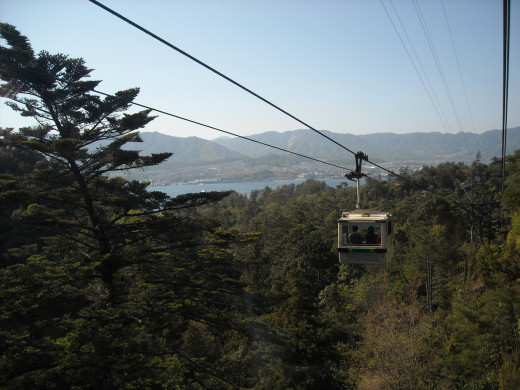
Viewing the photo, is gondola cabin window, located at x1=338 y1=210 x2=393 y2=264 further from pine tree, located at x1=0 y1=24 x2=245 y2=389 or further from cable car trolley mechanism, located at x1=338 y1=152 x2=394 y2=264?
pine tree, located at x1=0 y1=24 x2=245 y2=389

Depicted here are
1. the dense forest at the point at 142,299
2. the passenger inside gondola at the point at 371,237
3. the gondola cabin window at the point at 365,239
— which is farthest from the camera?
the dense forest at the point at 142,299

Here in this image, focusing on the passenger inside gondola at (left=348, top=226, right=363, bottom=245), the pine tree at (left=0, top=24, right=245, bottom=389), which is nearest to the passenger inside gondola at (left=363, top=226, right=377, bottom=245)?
the passenger inside gondola at (left=348, top=226, right=363, bottom=245)

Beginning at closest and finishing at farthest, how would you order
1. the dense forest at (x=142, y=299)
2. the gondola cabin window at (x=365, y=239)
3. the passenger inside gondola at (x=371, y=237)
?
the gondola cabin window at (x=365, y=239), the passenger inside gondola at (x=371, y=237), the dense forest at (x=142, y=299)

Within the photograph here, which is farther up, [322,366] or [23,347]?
[23,347]

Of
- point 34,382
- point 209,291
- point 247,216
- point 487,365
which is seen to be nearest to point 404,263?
point 487,365

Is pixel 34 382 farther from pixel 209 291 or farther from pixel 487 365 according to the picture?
pixel 487 365

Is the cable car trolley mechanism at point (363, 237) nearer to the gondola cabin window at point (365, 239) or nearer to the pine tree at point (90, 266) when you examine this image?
the gondola cabin window at point (365, 239)

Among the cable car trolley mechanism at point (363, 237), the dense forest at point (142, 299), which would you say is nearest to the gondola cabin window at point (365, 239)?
the cable car trolley mechanism at point (363, 237)

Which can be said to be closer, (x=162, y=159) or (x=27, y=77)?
(x=27, y=77)
